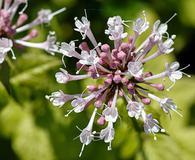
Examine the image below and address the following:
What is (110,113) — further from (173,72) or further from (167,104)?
(173,72)

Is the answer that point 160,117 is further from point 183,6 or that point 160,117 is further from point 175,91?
point 183,6

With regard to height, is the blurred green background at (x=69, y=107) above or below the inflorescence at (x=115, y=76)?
below

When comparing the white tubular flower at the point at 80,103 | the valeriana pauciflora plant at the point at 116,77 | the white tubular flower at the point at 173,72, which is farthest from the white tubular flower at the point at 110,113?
the white tubular flower at the point at 173,72

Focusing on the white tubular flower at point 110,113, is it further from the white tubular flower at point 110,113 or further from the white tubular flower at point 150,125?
the white tubular flower at point 150,125

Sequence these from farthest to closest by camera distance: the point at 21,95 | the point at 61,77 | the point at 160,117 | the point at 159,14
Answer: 1. the point at 159,14
2. the point at 21,95
3. the point at 160,117
4. the point at 61,77

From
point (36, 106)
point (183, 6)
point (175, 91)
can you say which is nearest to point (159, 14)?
point (183, 6)

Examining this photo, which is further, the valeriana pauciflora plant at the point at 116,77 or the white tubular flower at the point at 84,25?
the white tubular flower at the point at 84,25
